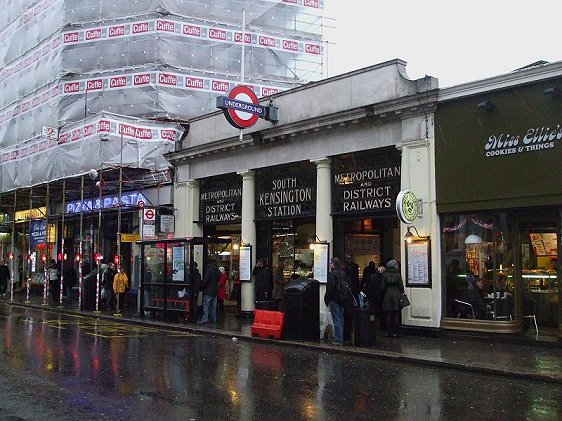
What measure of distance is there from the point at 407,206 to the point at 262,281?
646 cm

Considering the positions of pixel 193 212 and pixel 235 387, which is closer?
pixel 235 387

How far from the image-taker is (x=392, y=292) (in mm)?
15023

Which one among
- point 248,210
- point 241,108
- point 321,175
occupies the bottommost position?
point 248,210

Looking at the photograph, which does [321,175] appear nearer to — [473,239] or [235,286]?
[473,239]

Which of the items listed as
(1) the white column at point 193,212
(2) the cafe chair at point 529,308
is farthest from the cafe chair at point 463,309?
(1) the white column at point 193,212

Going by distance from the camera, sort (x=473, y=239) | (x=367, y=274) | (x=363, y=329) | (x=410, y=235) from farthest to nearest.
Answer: (x=367, y=274), (x=410, y=235), (x=473, y=239), (x=363, y=329)

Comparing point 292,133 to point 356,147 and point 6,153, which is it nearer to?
point 356,147

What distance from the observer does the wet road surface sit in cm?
755

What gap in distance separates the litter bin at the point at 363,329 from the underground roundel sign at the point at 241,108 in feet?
26.7

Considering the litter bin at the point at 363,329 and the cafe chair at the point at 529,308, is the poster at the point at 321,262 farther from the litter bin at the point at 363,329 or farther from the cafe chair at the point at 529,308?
the cafe chair at the point at 529,308

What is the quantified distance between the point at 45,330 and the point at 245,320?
6.11 meters

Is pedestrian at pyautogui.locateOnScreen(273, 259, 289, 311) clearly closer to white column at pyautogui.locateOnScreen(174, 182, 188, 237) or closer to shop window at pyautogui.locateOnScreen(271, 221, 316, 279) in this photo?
shop window at pyautogui.locateOnScreen(271, 221, 316, 279)

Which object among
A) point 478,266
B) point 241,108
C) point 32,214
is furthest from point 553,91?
point 32,214

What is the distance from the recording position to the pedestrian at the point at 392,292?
49.3 ft
